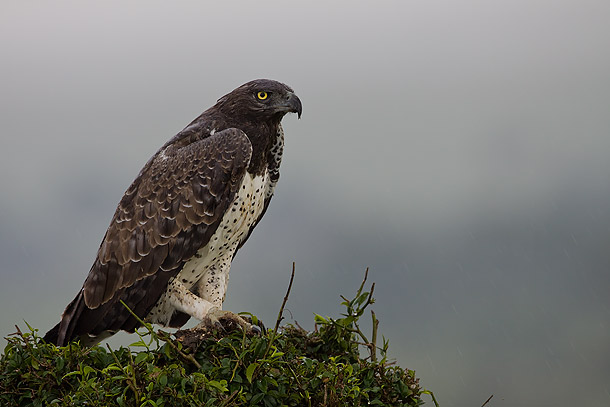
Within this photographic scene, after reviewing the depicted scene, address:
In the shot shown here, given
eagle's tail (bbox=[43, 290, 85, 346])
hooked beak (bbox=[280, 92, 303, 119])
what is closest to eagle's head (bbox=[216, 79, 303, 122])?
hooked beak (bbox=[280, 92, 303, 119])

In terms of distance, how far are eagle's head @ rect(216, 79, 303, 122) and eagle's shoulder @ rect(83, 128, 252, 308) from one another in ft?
0.64

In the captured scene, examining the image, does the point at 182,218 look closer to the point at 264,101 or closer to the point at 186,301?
the point at 186,301

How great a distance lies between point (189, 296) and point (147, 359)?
3.69ft

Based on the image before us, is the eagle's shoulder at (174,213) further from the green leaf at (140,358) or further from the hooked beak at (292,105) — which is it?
the green leaf at (140,358)

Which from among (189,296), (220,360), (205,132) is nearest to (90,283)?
(189,296)

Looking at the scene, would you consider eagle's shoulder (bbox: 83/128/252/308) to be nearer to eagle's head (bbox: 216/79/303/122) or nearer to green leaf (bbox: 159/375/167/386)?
eagle's head (bbox: 216/79/303/122)

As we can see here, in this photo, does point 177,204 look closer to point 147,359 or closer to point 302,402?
point 147,359

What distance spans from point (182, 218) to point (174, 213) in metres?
0.07

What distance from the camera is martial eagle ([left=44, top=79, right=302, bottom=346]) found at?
406 centimetres

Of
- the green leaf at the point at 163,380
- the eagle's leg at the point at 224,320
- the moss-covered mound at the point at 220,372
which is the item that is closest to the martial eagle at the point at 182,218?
the eagle's leg at the point at 224,320

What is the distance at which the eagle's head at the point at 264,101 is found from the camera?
424 cm

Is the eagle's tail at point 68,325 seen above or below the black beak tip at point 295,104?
below

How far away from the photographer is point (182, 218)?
4.05 meters

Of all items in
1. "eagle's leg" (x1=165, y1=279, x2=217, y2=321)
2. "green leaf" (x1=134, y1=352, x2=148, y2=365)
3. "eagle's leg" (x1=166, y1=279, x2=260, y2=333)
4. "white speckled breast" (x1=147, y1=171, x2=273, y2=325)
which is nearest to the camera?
"green leaf" (x1=134, y1=352, x2=148, y2=365)
